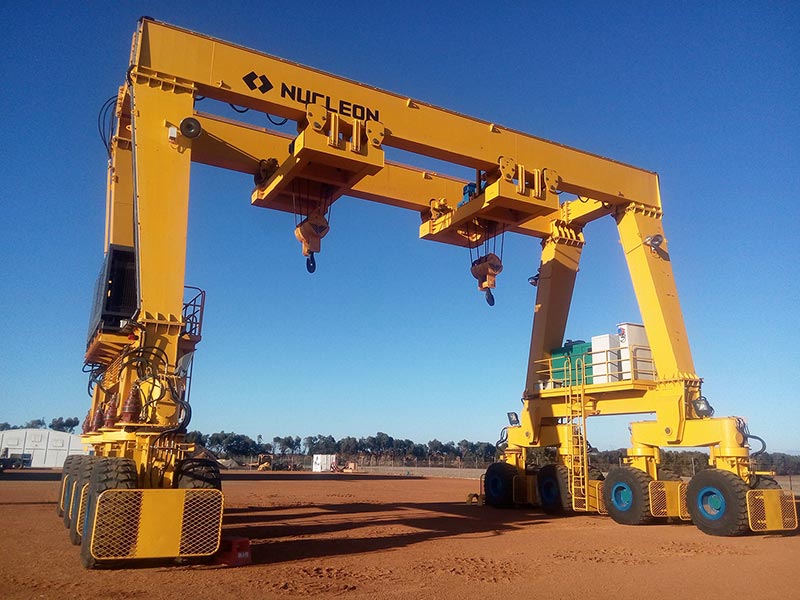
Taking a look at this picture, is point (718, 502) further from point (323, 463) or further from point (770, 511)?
point (323, 463)

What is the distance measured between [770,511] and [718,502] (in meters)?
0.84

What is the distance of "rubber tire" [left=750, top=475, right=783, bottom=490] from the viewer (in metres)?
11.6

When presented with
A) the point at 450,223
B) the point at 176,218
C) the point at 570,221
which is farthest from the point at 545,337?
the point at 176,218

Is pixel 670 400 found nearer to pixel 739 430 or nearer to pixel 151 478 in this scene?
pixel 739 430

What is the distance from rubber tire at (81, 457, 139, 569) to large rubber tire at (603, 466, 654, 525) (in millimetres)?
9777

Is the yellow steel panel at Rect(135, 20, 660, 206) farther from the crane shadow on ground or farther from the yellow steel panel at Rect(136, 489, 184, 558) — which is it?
the crane shadow on ground

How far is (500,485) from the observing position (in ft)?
54.8

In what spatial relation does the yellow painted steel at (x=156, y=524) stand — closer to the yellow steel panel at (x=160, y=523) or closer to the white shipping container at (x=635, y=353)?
the yellow steel panel at (x=160, y=523)

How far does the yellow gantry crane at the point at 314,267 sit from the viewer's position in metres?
7.98

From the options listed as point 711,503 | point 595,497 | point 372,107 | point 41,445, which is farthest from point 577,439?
point 41,445

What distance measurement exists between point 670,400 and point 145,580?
10620mm

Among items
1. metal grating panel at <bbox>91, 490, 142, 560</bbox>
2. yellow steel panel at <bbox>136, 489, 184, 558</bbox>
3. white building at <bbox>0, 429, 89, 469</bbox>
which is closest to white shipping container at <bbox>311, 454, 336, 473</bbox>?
white building at <bbox>0, 429, 89, 469</bbox>

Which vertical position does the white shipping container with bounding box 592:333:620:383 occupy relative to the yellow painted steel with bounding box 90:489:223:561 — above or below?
above

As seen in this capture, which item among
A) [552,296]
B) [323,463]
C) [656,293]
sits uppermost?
[552,296]
